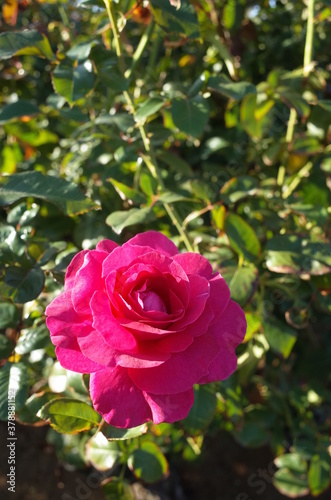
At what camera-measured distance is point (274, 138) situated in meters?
1.23

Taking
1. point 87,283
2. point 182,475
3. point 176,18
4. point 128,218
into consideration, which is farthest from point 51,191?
point 182,475

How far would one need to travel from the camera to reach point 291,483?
122 centimetres

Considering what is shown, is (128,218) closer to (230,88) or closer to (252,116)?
(230,88)

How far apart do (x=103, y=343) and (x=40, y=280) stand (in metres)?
0.23

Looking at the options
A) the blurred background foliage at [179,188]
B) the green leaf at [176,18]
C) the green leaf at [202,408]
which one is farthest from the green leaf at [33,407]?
the green leaf at [176,18]

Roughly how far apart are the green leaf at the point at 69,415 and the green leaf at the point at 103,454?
0.19 m

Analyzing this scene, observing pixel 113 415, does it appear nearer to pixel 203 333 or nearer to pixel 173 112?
pixel 203 333

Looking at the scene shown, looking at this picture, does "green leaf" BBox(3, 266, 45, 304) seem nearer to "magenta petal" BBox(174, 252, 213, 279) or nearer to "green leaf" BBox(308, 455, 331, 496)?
"magenta petal" BBox(174, 252, 213, 279)

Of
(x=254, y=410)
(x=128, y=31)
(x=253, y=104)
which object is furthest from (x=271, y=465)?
(x=128, y=31)

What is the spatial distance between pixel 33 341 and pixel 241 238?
377mm

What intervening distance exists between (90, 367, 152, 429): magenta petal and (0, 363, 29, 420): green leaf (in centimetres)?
20

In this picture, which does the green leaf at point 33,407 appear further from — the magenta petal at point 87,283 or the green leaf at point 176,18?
the green leaf at point 176,18

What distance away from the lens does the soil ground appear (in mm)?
1590

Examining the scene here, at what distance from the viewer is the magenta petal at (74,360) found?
20.6 inches
